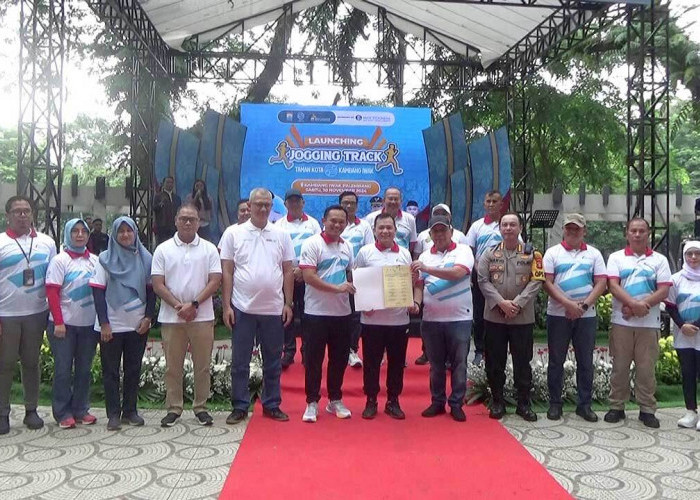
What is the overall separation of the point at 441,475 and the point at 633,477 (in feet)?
3.49

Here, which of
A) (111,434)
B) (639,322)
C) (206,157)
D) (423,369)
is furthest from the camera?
(206,157)

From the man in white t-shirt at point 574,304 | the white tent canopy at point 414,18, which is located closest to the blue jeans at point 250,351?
the man in white t-shirt at point 574,304

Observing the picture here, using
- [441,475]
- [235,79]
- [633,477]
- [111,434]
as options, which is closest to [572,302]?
[633,477]

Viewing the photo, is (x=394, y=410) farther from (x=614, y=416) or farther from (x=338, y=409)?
(x=614, y=416)

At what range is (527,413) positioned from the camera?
182 inches

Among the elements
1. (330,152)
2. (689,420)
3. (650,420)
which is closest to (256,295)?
(650,420)

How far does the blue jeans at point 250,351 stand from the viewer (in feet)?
14.6

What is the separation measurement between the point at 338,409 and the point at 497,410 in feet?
3.72

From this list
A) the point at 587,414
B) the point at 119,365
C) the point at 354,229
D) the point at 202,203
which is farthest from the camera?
the point at 202,203

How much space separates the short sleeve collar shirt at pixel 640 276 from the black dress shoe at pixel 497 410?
3.43 ft

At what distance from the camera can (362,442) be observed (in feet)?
13.3

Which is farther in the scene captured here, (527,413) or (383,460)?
(527,413)

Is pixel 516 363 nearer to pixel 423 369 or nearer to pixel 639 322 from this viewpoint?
pixel 639 322

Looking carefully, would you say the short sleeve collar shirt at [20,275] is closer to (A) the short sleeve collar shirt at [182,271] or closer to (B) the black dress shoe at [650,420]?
(A) the short sleeve collar shirt at [182,271]
